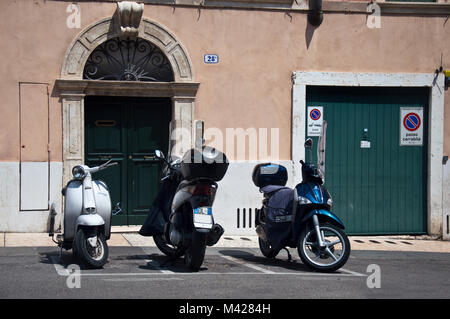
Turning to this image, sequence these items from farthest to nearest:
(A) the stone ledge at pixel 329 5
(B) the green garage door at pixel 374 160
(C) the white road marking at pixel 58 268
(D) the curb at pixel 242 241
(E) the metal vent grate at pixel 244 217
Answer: (B) the green garage door at pixel 374 160 → (E) the metal vent grate at pixel 244 217 → (A) the stone ledge at pixel 329 5 → (D) the curb at pixel 242 241 → (C) the white road marking at pixel 58 268

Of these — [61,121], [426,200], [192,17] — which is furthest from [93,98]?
[426,200]

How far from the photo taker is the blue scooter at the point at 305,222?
25.2 feet

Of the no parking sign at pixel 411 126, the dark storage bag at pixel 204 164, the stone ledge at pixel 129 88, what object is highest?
the stone ledge at pixel 129 88

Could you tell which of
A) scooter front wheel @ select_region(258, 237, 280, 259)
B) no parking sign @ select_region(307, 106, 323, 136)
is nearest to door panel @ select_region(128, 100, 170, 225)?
no parking sign @ select_region(307, 106, 323, 136)

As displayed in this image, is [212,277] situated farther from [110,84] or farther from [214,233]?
[110,84]

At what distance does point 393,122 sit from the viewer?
40.3 feet

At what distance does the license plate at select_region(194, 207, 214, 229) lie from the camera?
717 centimetres

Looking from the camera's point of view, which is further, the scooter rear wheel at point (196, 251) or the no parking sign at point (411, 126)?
the no parking sign at point (411, 126)

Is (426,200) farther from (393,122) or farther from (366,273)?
(366,273)

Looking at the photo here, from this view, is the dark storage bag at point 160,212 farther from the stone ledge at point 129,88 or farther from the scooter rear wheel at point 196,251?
the stone ledge at point 129,88

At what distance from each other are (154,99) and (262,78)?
1.83m

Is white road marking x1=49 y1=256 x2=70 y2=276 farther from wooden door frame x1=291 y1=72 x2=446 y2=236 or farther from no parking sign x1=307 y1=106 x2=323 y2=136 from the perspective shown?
no parking sign x1=307 y1=106 x2=323 y2=136

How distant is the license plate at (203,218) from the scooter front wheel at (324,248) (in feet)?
3.85

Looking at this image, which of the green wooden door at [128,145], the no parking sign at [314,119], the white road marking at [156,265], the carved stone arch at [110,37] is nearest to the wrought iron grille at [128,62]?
the carved stone arch at [110,37]
